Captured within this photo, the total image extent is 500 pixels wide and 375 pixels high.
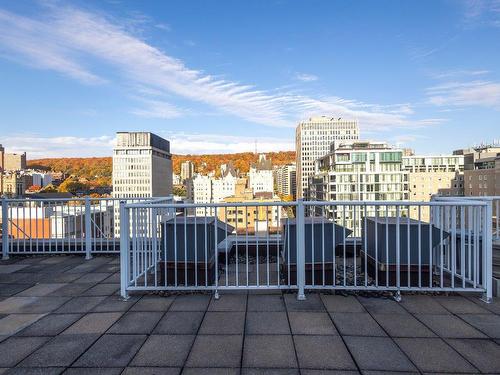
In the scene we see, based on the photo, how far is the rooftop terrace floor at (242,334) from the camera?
2.49 meters

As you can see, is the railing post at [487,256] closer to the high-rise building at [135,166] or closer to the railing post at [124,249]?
the railing post at [124,249]

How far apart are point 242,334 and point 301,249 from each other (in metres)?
1.41

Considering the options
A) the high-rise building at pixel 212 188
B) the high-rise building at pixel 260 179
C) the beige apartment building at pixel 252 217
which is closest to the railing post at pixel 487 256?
the beige apartment building at pixel 252 217

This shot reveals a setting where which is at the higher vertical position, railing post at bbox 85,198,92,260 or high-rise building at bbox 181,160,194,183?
high-rise building at bbox 181,160,194,183

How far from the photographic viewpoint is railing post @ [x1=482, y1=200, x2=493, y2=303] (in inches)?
151

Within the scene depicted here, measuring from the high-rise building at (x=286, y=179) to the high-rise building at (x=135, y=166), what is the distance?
2736 inches

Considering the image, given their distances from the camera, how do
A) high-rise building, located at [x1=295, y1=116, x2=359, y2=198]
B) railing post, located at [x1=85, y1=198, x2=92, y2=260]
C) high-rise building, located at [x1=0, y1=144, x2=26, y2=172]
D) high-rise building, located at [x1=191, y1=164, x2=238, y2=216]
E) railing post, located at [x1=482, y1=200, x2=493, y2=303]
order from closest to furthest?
railing post, located at [x1=482, y1=200, x2=493, y2=303], railing post, located at [x1=85, y1=198, x2=92, y2=260], high-rise building, located at [x1=0, y1=144, x2=26, y2=172], high-rise building, located at [x1=191, y1=164, x2=238, y2=216], high-rise building, located at [x1=295, y1=116, x2=359, y2=198]

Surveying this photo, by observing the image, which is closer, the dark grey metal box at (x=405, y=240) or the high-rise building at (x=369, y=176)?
the dark grey metal box at (x=405, y=240)

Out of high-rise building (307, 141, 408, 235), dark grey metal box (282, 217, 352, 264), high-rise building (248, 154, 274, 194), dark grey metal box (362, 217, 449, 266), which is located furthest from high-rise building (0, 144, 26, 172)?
dark grey metal box (362, 217, 449, 266)

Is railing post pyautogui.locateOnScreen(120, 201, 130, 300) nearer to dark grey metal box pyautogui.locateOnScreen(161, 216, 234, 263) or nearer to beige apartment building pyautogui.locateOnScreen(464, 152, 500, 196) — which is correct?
dark grey metal box pyautogui.locateOnScreen(161, 216, 234, 263)

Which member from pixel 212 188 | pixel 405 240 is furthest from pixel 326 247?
pixel 212 188

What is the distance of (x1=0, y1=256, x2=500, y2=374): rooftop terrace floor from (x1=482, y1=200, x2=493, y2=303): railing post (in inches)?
5.4

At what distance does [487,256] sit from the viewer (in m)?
3.87

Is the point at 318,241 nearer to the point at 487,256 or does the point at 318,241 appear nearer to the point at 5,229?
the point at 487,256
